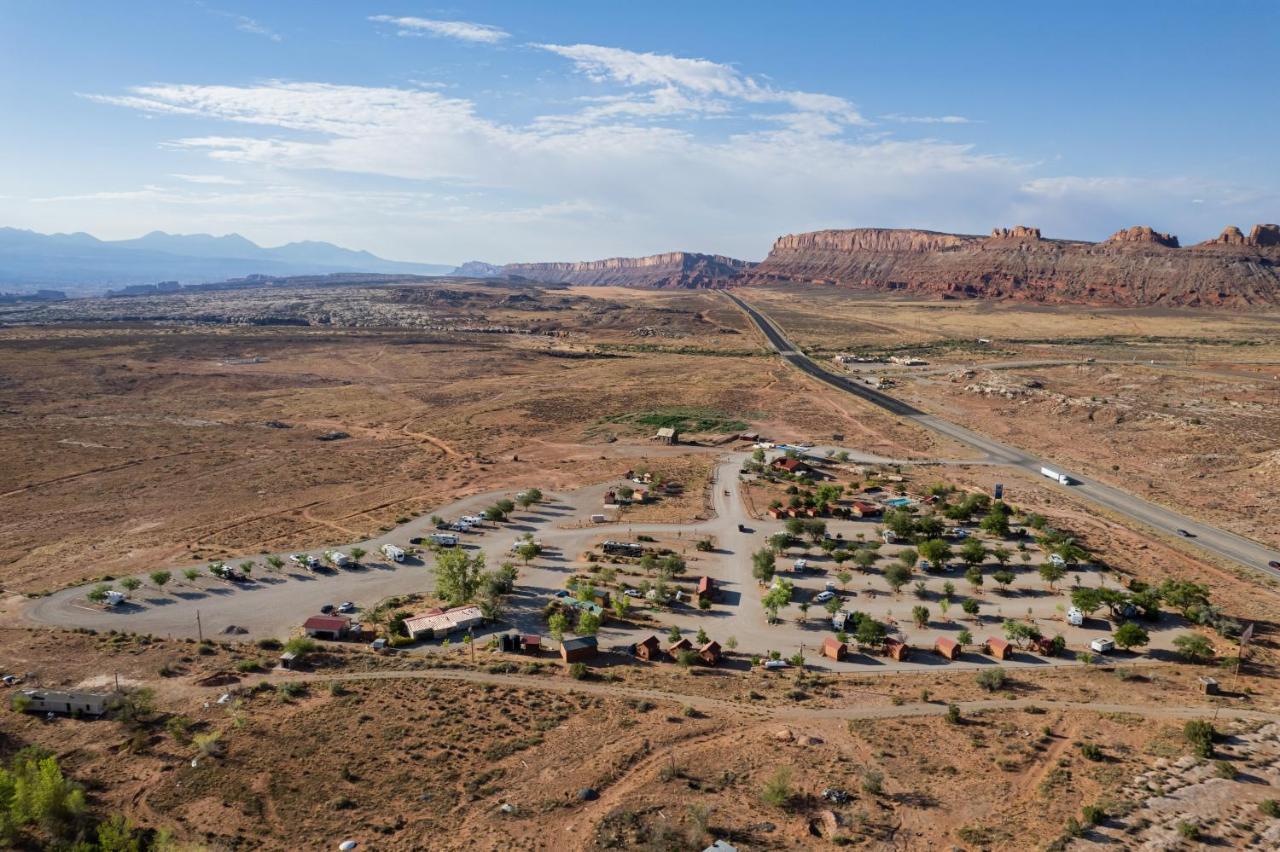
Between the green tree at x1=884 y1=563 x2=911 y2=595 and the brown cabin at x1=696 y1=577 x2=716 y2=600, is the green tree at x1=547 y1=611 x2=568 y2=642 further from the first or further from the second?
the green tree at x1=884 y1=563 x2=911 y2=595

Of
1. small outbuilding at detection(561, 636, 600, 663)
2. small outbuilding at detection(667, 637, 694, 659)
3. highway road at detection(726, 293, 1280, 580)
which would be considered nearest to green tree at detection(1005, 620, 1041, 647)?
small outbuilding at detection(667, 637, 694, 659)

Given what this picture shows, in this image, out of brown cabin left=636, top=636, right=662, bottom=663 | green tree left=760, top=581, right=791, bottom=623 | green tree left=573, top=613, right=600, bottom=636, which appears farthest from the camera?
green tree left=760, top=581, right=791, bottom=623

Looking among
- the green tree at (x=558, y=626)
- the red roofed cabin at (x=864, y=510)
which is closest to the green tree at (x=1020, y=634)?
the red roofed cabin at (x=864, y=510)

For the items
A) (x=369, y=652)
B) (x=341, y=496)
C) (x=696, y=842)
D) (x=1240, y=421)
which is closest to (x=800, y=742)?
(x=696, y=842)

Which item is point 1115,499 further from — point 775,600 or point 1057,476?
point 775,600

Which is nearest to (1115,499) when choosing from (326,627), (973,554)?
(973,554)

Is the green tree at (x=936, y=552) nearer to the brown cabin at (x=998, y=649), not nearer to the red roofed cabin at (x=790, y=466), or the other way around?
the brown cabin at (x=998, y=649)

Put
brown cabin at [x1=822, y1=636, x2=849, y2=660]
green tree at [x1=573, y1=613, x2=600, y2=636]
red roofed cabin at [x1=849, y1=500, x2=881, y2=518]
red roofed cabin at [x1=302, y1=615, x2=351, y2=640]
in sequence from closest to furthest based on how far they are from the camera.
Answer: brown cabin at [x1=822, y1=636, x2=849, y2=660], red roofed cabin at [x1=302, y1=615, x2=351, y2=640], green tree at [x1=573, y1=613, x2=600, y2=636], red roofed cabin at [x1=849, y1=500, x2=881, y2=518]
